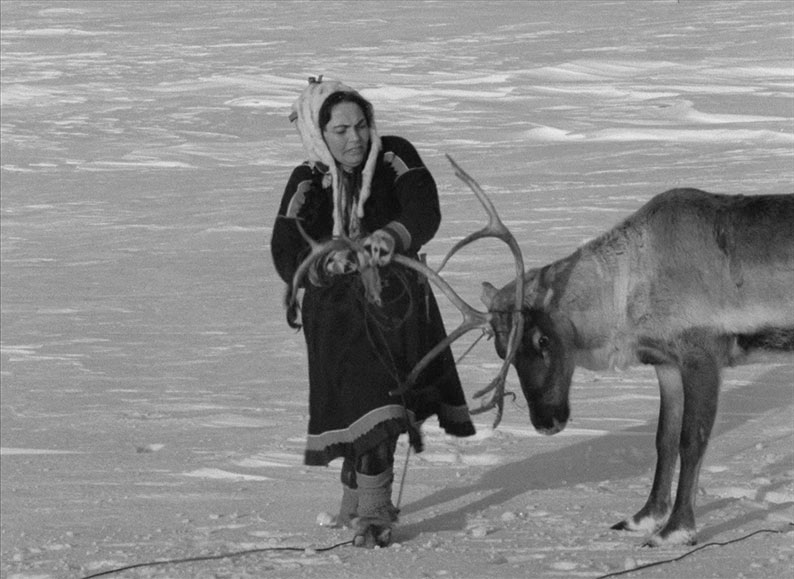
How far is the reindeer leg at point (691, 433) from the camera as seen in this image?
4.82 meters

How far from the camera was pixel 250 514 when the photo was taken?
5.48 m

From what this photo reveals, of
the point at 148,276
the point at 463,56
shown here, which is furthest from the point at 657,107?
the point at 148,276

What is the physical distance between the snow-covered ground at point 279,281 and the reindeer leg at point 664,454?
0.50ft

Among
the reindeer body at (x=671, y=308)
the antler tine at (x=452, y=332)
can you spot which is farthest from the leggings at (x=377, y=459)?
the reindeer body at (x=671, y=308)

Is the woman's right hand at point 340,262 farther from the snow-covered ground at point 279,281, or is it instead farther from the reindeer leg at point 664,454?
the reindeer leg at point 664,454

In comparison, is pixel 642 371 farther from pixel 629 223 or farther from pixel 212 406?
pixel 629 223

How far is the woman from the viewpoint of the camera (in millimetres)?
4906

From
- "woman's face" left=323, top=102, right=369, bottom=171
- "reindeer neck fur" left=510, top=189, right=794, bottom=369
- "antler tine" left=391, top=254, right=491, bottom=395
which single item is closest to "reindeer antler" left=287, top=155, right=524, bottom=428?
"antler tine" left=391, top=254, right=491, bottom=395

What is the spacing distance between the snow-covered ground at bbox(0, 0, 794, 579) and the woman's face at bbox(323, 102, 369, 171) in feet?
3.93

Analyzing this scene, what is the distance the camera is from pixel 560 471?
5.88m

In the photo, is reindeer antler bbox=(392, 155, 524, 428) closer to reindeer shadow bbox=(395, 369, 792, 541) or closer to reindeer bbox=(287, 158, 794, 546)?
reindeer bbox=(287, 158, 794, 546)

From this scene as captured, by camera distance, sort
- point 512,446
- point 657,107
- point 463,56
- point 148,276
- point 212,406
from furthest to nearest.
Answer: point 463,56
point 657,107
point 148,276
point 212,406
point 512,446

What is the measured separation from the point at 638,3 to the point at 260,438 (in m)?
24.1

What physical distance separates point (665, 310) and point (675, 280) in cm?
10
